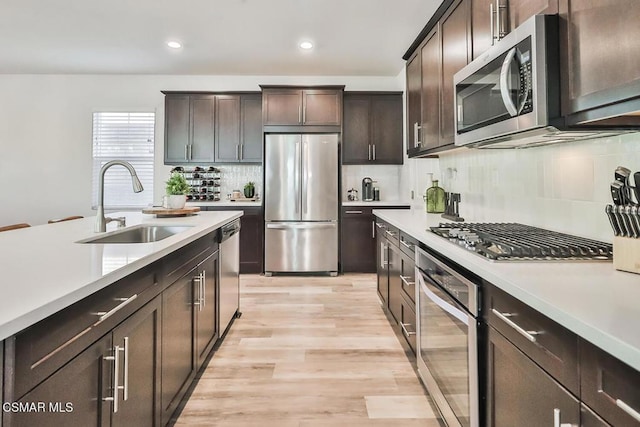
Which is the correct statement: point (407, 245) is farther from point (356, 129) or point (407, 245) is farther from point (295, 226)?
point (356, 129)

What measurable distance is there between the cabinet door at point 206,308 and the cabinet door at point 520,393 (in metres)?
1.49

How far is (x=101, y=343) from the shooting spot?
104 centimetres

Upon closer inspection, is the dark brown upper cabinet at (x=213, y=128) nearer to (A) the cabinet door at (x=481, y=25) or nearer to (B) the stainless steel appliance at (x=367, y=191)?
(B) the stainless steel appliance at (x=367, y=191)

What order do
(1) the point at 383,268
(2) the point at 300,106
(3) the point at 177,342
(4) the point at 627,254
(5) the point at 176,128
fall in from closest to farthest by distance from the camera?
(4) the point at 627,254
(3) the point at 177,342
(1) the point at 383,268
(2) the point at 300,106
(5) the point at 176,128

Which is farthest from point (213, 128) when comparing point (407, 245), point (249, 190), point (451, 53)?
point (407, 245)

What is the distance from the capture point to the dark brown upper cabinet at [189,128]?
4.85 metres

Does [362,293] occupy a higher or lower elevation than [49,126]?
lower

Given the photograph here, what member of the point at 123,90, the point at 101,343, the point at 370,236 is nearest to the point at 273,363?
the point at 101,343

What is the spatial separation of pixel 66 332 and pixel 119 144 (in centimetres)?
491

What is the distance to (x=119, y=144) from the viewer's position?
507 cm

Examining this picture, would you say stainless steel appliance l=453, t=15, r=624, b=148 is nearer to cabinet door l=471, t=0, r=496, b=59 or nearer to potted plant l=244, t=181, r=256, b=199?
cabinet door l=471, t=0, r=496, b=59

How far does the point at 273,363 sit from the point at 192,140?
3544 mm

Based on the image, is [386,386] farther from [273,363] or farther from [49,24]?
[49,24]

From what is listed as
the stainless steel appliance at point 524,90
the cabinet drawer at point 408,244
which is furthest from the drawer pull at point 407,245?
the stainless steel appliance at point 524,90
